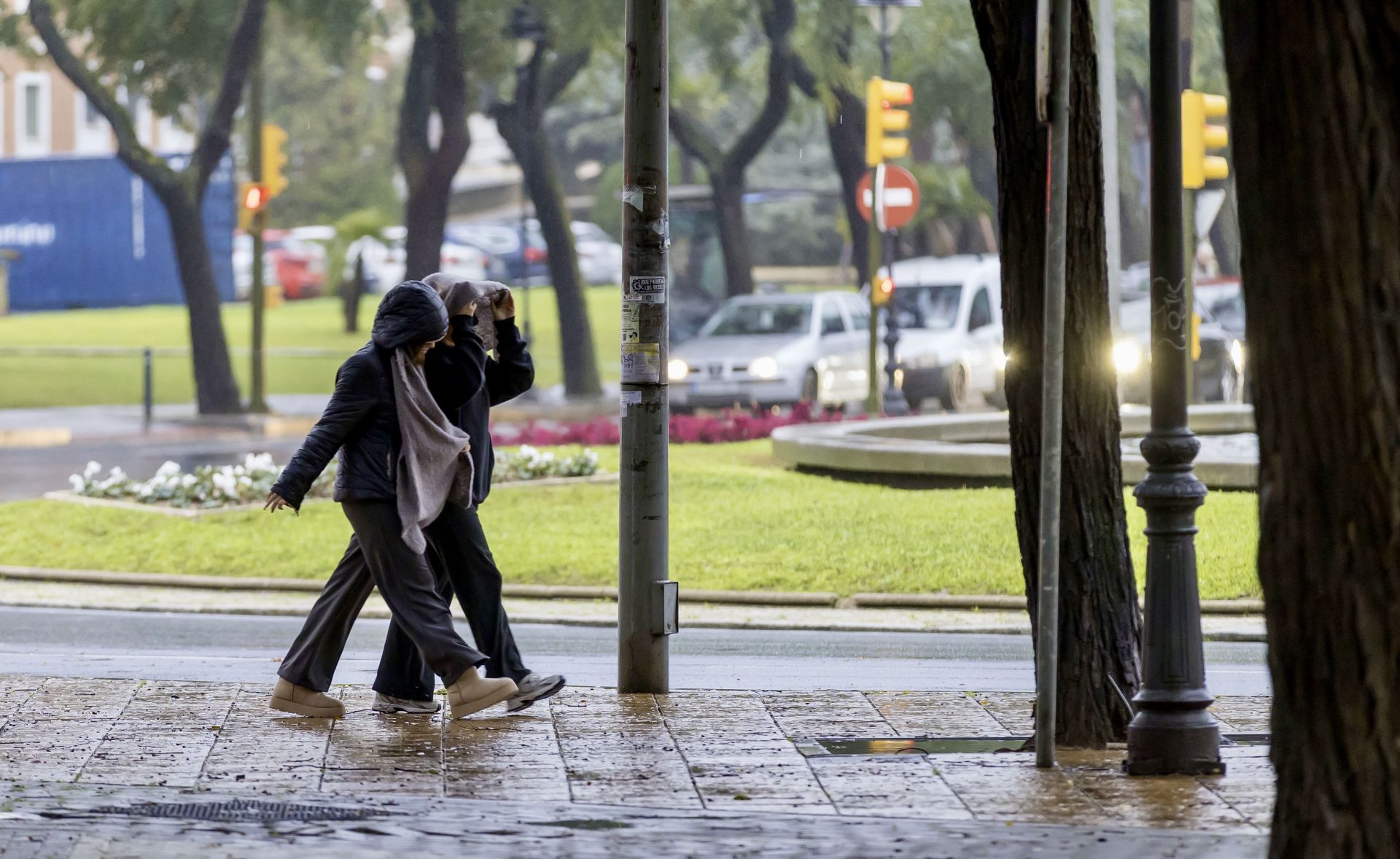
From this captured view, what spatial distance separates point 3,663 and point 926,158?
30.1 m

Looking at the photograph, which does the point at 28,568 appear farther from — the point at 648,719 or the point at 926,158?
the point at 926,158

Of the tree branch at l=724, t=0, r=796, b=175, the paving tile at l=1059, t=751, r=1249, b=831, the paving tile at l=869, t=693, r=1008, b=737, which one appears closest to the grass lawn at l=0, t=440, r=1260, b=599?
the paving tile at l=869, t=693, r=1008, b=737

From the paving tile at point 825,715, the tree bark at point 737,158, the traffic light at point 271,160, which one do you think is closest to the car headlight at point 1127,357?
the tree bark at point 737,158

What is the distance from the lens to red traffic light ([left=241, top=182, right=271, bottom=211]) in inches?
1054

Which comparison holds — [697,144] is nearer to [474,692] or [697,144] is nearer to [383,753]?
[474,692]

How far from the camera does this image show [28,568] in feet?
47.9

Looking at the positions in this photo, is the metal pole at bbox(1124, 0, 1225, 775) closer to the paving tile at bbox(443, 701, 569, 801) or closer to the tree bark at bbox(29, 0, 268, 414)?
the paving tile at bbox(443, 701, 569, 801)

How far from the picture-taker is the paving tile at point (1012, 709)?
820 centimetres

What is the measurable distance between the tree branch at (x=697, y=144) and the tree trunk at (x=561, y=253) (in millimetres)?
2749

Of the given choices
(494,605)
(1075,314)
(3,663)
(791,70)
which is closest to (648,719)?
(494,605)

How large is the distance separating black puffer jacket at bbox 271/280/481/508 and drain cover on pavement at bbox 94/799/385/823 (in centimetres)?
178

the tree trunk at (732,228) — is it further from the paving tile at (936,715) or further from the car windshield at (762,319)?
the paving tile at (936,715)

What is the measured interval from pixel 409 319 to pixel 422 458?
539mm

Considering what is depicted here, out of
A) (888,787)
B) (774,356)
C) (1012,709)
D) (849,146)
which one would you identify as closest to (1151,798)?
(888,787)
